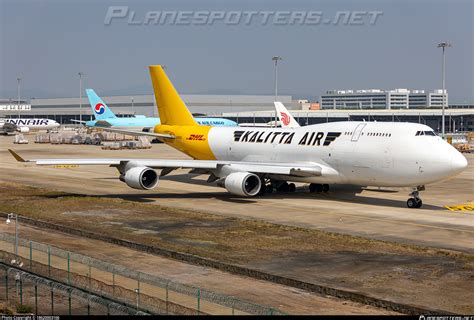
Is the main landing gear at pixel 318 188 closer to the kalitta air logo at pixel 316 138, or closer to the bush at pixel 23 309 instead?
the kalitta air logo at pixel 316 138

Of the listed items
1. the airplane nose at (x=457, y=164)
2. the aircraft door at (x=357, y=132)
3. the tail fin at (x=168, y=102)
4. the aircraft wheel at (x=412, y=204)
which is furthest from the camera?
the tail fin at (x=168, y=102)

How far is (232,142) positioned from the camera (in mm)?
50750

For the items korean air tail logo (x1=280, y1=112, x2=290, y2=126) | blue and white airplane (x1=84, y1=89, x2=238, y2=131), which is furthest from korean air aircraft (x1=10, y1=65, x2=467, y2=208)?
blue and white airplane (x1=84, y1=89, x2=238, y2=131)

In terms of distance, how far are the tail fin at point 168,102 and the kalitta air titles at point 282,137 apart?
6.28m

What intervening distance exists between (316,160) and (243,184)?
4954mm

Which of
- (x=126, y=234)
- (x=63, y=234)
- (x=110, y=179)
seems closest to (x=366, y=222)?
(x=126, y=234)

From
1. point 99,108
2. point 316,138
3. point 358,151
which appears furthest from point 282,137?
point 99,108

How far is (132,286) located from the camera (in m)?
22.1

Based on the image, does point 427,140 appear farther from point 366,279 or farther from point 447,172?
point 366,279

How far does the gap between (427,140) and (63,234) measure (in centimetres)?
2037

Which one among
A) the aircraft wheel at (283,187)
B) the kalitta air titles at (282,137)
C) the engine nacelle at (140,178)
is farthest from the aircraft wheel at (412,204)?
the engine nacelle at (140,178)

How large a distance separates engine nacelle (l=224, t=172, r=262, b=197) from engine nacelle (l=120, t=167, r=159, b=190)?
464cm

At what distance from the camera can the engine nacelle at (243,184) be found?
1690 inches

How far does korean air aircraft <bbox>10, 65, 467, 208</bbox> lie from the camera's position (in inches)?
1547
